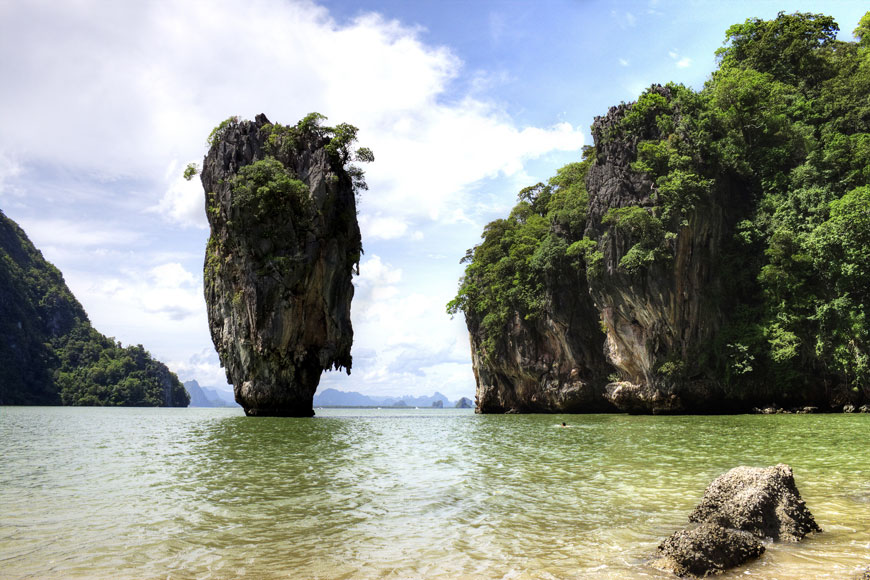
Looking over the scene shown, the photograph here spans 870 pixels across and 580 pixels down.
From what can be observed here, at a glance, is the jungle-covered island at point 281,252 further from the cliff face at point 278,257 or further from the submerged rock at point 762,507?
the submerged rock at point 762,507

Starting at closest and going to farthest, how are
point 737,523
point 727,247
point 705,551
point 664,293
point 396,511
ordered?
point 705,551 → point 737,523 → point 396,511 → point 664,293 → point 727,247

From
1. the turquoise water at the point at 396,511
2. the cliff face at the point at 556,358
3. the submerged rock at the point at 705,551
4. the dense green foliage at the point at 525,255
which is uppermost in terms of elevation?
the dense green foliage at the point at 525,255

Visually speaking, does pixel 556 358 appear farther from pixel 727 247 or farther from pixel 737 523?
pixel 737 523

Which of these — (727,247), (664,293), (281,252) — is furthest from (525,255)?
(281,252)

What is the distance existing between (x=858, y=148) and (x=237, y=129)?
126 feet

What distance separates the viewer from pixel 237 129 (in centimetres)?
3738

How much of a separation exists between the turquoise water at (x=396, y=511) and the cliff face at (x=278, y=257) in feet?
67.3

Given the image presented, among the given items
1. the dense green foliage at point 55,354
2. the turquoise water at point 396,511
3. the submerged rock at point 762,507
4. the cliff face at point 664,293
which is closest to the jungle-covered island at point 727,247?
the cliff face at point 664,293

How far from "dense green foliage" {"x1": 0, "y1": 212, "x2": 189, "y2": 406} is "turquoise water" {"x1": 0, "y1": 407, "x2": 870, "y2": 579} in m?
104

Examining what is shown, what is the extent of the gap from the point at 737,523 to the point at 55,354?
132 m

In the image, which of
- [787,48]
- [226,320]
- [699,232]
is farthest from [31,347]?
[787,48]

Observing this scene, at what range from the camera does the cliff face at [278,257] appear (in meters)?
34.7

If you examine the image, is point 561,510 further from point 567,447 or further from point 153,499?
point 567,447

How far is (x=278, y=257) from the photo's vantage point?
1368 inches
